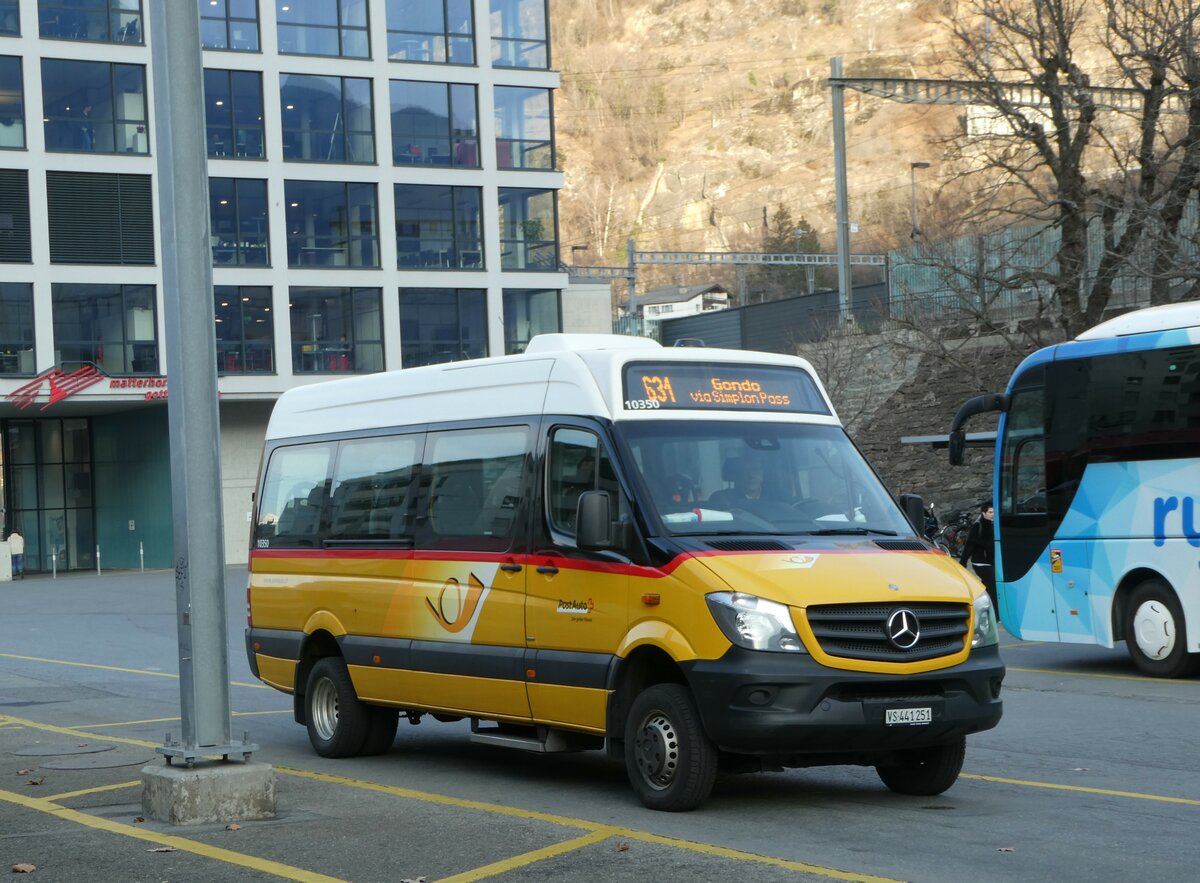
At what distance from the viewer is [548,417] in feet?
33.5

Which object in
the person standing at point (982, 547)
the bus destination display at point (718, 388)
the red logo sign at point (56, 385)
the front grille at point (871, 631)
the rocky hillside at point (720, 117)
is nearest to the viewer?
the front grille at point (871, 631)

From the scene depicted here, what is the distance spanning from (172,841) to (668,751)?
8.59 ft

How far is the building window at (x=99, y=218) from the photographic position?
44.7 m

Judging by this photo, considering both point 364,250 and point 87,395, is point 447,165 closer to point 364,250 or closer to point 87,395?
point 364,250

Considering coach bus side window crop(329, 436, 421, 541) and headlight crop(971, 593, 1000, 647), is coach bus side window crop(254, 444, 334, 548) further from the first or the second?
headlight crop(971, 593, 1000, 647)

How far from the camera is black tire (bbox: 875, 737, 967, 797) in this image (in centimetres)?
948

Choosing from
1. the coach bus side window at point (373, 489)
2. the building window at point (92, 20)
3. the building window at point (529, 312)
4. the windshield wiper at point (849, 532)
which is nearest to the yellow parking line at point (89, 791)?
the coach bus side window at point (373, 489)

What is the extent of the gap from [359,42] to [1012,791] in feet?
140

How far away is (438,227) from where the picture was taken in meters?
49.7

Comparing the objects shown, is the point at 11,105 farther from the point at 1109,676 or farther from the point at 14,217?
the point at 1109,676

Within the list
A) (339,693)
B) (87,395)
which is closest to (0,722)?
(339,693)

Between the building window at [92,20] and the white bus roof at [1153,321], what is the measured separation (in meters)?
35.2

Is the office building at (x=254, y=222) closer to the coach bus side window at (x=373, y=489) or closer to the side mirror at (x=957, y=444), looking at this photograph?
the side mirror at (x=957, y=444)

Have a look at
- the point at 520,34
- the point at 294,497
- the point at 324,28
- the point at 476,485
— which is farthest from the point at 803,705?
→ the point at 520,34
